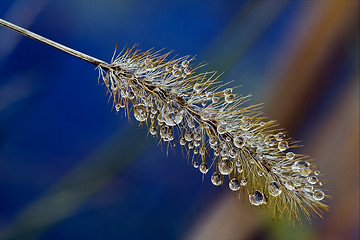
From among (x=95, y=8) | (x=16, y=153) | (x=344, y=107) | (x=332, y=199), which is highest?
(x=344, y=107)

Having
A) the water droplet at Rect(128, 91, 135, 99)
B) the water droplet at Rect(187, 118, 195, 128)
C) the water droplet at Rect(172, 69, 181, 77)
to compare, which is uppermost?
the water droplet at Rect(172, 69, 181, 77)

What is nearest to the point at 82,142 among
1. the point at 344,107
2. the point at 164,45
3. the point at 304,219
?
the point at 164,45

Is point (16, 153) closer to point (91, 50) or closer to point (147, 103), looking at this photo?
point (91, 50)

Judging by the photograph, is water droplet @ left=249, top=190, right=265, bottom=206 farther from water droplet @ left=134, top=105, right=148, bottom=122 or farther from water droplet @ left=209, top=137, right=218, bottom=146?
water droplet @ left=134, top=105, right=148, bottom=122

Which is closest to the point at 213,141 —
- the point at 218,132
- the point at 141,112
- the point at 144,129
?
the point at 218,132

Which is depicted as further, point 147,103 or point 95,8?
point 95,8

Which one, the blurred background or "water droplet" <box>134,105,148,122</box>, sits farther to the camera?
the blurred background

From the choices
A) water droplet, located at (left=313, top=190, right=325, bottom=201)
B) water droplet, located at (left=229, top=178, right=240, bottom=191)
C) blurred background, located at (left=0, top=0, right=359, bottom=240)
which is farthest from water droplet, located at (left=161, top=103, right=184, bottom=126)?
blurred background, located at (left=0, top=0, right=359, bottom=240)
